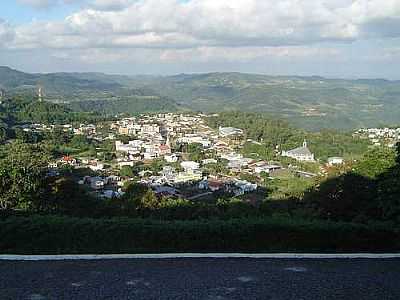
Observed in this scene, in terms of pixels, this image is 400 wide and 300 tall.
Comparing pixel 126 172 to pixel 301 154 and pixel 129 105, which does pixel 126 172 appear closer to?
pixel 301 154

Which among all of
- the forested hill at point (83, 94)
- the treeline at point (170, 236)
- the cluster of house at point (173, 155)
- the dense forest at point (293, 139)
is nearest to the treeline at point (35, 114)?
the cluster of house at point (173, 155)

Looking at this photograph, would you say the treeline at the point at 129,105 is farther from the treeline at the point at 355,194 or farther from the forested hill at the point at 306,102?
the treeline at the point at 355,194

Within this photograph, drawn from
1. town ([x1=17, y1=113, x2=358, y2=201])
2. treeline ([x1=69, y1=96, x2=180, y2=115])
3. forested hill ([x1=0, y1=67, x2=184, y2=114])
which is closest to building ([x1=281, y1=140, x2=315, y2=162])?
town ([x1=17, y1=113, x2=358, y2=201])

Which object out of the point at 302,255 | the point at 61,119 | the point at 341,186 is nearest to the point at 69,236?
the point at 302,255

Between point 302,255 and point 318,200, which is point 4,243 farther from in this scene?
point 318,200

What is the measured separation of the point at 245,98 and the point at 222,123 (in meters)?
49.6

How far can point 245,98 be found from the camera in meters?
122

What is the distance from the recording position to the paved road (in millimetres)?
4746

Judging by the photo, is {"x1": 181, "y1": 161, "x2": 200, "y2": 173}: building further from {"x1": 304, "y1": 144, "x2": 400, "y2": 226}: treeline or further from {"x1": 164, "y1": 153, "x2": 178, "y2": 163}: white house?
{"x1": 304, "y1": 144, "x2": 400, "y2": 226}: treeline

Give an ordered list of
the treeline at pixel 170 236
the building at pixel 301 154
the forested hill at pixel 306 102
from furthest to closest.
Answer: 1. the forested hill at pixel 306 102
2. the building at pixel 301 154
3. the treeline at pixel 170 236

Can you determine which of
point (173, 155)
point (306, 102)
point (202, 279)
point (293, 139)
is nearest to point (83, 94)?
point (306, 102)

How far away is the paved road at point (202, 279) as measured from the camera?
4.75 m

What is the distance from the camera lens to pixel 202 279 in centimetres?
518

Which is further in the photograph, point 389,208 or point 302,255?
point 389,208
